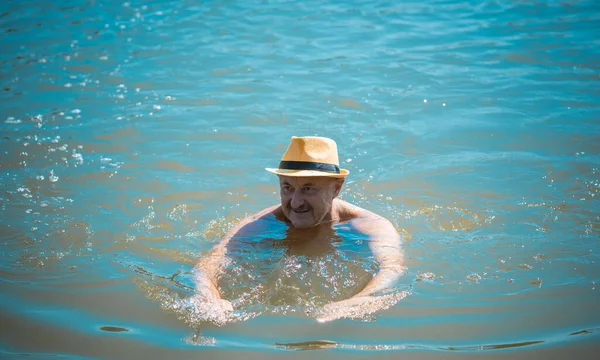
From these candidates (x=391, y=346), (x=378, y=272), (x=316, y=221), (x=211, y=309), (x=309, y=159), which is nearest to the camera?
(x=391, y=346)

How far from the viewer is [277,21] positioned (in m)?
12.8

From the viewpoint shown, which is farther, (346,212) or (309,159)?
(346,212)

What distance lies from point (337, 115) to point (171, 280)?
177 inches

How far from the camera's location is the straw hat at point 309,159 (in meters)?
5.37

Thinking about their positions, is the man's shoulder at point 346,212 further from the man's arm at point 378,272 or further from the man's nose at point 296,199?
the man's nose at point 296,199

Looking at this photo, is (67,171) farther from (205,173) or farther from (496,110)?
(496,110)

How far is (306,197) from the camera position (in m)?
5.50

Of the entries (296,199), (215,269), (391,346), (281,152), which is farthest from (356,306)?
(281,152)

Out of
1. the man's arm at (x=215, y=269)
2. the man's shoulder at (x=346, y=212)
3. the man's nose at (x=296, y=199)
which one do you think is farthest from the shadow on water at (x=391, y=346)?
the man's shoulder at (x=346, y=212)

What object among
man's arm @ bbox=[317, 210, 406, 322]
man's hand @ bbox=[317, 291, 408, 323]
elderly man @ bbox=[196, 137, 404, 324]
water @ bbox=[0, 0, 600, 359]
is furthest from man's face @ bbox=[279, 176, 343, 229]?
man's hand @ bbox=[317, 291, 408, 323]

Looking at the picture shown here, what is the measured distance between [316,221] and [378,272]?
76cm

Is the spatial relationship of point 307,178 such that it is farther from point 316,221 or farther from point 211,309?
point 211,309

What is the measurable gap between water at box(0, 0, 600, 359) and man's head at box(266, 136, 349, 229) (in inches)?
26.3

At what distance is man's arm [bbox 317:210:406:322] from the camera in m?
4.59
